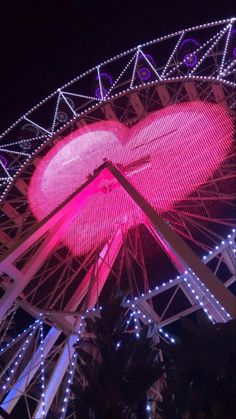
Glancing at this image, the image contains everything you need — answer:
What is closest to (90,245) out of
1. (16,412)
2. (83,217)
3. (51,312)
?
(83,217)

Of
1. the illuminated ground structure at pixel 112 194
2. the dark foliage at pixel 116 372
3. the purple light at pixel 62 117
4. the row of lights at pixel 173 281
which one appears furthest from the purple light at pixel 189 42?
the dark foliage at pixel 116 372

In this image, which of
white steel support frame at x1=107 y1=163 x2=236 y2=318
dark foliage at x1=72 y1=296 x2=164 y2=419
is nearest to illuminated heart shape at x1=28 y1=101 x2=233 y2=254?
white steel support frame at x1=107 y1=163 x2=236 y2=318

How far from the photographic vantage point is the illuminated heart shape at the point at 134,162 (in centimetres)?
1248

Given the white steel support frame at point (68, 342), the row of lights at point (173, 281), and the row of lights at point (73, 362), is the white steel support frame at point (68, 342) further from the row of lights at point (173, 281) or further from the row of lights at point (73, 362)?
the row of lights at point (173, 281)

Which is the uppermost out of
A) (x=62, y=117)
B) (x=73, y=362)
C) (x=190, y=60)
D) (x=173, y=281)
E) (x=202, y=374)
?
(x=62, y=117)

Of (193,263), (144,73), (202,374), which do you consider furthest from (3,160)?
(202,374)

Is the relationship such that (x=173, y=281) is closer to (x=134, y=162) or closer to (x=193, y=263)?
(x=193, y=263)

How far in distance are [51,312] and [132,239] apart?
3.22m

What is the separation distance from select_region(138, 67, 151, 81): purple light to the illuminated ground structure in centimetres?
3

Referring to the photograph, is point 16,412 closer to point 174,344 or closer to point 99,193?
point 99,193

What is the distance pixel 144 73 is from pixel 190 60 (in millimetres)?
1460

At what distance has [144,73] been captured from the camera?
1338 centimetres

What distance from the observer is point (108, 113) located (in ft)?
45.2

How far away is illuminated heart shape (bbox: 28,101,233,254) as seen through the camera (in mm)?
12477
